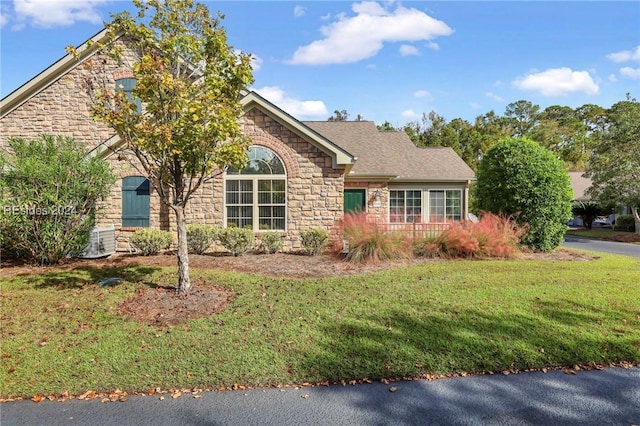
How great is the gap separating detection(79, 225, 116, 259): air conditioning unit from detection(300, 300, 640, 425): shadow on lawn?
8.20 metres

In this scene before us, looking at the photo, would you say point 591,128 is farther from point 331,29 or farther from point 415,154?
point 331,29

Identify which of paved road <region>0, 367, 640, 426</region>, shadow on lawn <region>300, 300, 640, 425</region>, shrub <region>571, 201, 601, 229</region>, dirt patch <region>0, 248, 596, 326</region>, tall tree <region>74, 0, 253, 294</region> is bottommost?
paved road <region>0, 367, 640, 426</region>

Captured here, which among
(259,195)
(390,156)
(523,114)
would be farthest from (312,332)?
(523,114)

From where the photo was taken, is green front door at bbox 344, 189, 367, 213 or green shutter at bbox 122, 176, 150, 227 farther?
green front door at bbox 344, 189, 367, 213

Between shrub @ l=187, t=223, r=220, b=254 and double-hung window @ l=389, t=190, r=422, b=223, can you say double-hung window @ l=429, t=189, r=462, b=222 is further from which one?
shrub @ l=187, t=223, r=220, b=254

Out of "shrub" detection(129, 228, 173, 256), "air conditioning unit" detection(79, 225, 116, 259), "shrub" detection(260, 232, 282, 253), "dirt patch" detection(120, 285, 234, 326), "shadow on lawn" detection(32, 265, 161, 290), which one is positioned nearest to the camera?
"dirt patch" detection(120, 285, 234, 326)

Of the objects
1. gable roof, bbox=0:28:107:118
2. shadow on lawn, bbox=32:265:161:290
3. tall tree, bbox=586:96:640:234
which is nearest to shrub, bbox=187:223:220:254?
shadow on lawn, bbox=32:265:161:290

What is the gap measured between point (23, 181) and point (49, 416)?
696 cm

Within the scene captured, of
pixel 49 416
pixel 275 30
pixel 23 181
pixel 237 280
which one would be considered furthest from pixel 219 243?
pixel 49 416

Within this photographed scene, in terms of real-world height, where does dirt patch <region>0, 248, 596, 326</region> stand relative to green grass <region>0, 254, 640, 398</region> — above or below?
above

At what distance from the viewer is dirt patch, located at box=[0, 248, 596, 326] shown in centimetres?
586

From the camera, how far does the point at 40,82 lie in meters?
14.0

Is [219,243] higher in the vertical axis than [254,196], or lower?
lower

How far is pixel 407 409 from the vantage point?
3465 millimetres
